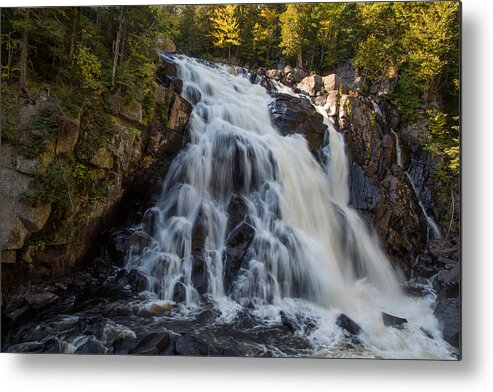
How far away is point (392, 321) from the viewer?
270 cm

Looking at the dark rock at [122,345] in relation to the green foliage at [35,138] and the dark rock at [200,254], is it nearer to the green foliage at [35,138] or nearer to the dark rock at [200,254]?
the dark rock at [200,254]

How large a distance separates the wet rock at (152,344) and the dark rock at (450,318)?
87.4 inches

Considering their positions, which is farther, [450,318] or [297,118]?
[297,118]

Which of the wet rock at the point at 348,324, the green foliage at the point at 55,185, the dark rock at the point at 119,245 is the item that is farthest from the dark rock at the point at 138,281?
the wet rock at the point at 348,324

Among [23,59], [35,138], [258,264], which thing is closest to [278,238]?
[258,264]

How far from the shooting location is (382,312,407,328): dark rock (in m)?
2.68

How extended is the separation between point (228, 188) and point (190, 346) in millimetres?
1398

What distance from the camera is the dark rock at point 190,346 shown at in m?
2.64

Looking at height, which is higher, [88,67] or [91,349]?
[88,67]

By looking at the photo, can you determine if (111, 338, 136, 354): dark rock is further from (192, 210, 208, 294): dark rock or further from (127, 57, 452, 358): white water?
(192, 210, 208, 294): dark rock

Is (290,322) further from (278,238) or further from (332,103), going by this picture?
(332,103)

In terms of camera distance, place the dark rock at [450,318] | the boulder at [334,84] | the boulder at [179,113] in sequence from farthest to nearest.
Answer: the boulder at [179,113], the boulder at [334,84], the dark rock at [450,318]

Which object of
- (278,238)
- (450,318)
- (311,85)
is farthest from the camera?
(311,85)

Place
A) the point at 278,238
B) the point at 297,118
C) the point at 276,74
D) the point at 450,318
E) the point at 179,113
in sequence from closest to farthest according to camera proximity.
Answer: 1. the point at 450,318
2. the point at 278,238
3. the point at 276,74
4. the point at 179,113
5. the point at 297,118
